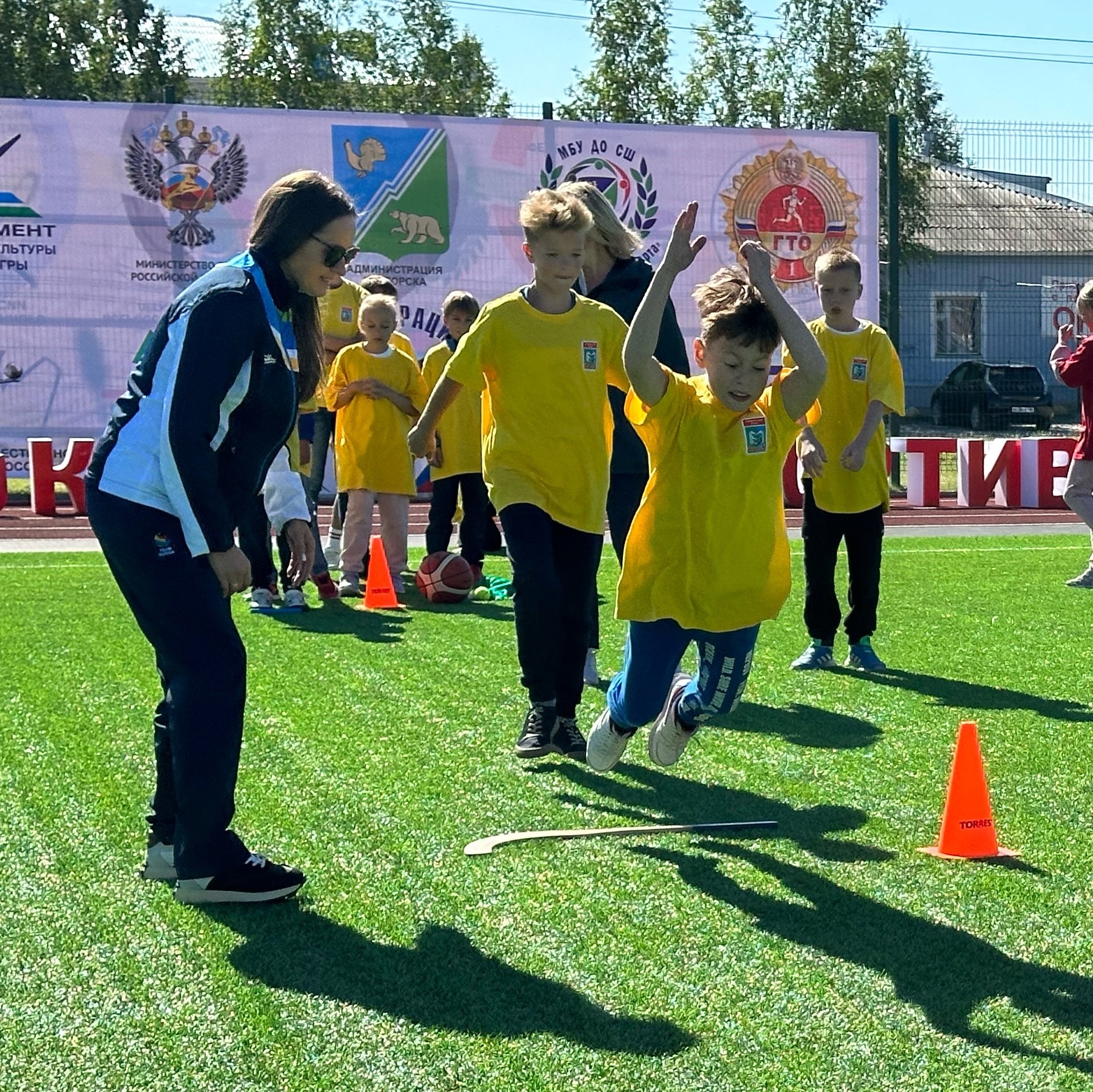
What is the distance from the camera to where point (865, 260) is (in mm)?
21281

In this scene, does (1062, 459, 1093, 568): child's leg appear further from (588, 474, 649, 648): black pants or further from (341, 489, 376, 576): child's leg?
(588, 474, 649, 648): black pants

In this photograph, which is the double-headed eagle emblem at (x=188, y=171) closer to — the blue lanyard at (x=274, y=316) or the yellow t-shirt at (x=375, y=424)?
the yellow t-shirt at (x=375, y=424)

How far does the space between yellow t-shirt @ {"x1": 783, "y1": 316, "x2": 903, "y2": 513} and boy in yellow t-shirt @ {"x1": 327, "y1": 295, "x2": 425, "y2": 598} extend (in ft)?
11.1

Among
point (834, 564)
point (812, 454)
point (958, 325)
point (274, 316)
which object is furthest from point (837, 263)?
point (958, 325)

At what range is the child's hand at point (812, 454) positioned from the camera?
779 cm

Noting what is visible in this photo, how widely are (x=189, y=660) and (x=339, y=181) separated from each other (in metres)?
15.9

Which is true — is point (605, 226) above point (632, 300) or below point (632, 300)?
above

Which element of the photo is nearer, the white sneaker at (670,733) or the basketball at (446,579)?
the white sneaker at (670,733)

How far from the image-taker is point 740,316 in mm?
4645

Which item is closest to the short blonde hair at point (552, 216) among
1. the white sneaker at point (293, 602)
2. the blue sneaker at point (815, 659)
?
the blue sneaker at point (815, 659)

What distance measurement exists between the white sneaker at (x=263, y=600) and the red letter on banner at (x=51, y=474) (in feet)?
26.5

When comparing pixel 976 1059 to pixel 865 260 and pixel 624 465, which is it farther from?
pixel 865 260

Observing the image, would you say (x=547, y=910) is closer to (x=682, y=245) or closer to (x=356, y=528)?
(x=682, y=245)

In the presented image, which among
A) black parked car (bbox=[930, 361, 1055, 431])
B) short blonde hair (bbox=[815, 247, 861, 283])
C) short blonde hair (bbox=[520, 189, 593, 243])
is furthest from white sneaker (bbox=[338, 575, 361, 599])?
black parked car (bbox=[930, 361, 1055, 431])
